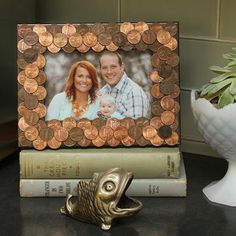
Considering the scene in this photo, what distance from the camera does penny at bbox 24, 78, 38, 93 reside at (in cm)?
100

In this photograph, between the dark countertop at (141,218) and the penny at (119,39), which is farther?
the penny at (119,39)

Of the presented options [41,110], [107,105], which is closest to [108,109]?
[107,105]

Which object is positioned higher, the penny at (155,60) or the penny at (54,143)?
the penny at (155,60)

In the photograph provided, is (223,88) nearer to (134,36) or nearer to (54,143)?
(134,36)

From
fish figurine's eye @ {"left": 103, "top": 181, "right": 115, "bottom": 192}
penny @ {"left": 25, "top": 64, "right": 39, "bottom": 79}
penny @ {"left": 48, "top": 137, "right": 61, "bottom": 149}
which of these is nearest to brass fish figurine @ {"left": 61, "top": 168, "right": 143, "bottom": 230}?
fish figurine's eye @ {"left": 103, "top": 181, "right": 115, "bottom": 192}

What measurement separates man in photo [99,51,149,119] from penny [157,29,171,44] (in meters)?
0.07

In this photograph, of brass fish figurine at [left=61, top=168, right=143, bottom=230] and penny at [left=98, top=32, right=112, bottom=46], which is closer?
brass fish figurine at [left=61, top=168, right=143, bottom=230]

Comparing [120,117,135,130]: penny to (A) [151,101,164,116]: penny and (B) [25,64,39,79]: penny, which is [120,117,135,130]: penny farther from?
(B) [25,64,39,79]: penny

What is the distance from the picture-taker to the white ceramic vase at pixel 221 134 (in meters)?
0.92

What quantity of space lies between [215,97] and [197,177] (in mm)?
195

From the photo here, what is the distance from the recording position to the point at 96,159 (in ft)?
3.18

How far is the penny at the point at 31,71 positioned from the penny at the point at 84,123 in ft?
0.34

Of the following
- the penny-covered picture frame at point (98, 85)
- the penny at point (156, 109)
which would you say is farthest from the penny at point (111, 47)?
the penny at point (156, 109)

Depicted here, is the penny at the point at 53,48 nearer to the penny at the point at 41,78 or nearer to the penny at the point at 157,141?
the penny at the point at 41,78
